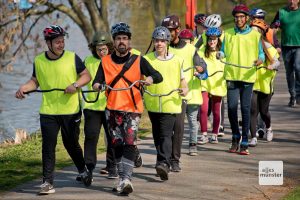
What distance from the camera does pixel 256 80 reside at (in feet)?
47.6

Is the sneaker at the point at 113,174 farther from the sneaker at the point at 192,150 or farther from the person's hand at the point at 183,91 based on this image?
the sneaker at the point at 192,150

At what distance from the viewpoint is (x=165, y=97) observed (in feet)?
38.2

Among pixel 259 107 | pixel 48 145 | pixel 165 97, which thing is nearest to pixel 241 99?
pixel 259 107

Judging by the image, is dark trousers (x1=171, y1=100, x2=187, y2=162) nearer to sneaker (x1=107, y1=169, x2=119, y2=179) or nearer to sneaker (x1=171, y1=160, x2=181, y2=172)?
sneaker (x1=171, y1=160, x2=181, y2=172)

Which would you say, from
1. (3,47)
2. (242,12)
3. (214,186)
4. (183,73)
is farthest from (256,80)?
(3,47)

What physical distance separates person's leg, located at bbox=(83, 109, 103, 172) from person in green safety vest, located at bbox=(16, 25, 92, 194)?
640 millimetres

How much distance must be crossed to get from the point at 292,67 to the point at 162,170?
7.70 m

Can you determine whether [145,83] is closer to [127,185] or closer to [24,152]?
[127,185]

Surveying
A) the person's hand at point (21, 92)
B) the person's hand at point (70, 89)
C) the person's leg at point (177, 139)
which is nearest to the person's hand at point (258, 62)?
the person's leg at point (177, 139)

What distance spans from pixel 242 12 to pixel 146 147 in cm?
270

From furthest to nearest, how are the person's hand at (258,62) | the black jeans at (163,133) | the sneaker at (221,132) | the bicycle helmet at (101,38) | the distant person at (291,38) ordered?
1. the distant person at (291,38)
2. the sneaker at (221,132)
3. the person's hand at (258,62)
4. the bicycle helmet at (101,38)
5. the black jeans at (163,133)

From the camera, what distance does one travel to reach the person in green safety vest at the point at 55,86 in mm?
10844

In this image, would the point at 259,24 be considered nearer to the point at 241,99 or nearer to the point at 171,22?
the point at 241,99

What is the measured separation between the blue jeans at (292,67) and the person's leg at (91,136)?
24.2 ft
